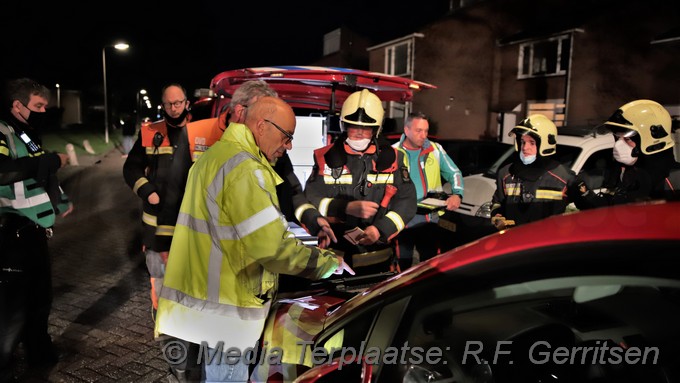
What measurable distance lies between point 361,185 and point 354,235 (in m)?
0.41

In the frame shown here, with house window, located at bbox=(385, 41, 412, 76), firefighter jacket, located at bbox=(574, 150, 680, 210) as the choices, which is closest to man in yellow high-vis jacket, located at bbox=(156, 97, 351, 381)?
firefighter jacket, located at bbox=(574, 150, 680, 210)

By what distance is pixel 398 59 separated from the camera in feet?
92.6

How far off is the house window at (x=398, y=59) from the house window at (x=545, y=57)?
6.71 metres

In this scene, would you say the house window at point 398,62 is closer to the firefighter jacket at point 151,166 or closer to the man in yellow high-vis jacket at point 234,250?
the firefighter jacket at point 151,166

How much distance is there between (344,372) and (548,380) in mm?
649

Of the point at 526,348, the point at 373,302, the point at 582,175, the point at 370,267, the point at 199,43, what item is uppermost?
the point at 199,43

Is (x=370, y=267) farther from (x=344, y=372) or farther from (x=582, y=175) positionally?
(x=344, y=372)

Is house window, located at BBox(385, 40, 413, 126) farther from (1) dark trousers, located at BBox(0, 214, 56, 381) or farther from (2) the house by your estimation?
(1) dark trousers, located at BBox(0, 214, 56, 381)

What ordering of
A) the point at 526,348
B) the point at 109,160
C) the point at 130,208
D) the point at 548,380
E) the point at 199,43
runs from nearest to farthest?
the point at 548,380, the point at 526,348, the point at 130,208, the point at 109,160, the point at 199,43

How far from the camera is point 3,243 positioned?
301cm

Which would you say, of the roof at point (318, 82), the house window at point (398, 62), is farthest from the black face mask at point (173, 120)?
the house window at point (398, 62)

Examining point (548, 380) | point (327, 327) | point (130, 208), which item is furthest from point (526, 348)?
point (130, 208)

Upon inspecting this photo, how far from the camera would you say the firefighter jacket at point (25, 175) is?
305cm

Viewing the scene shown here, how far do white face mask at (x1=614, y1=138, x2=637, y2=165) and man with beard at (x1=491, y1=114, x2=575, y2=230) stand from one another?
18.8 inches
